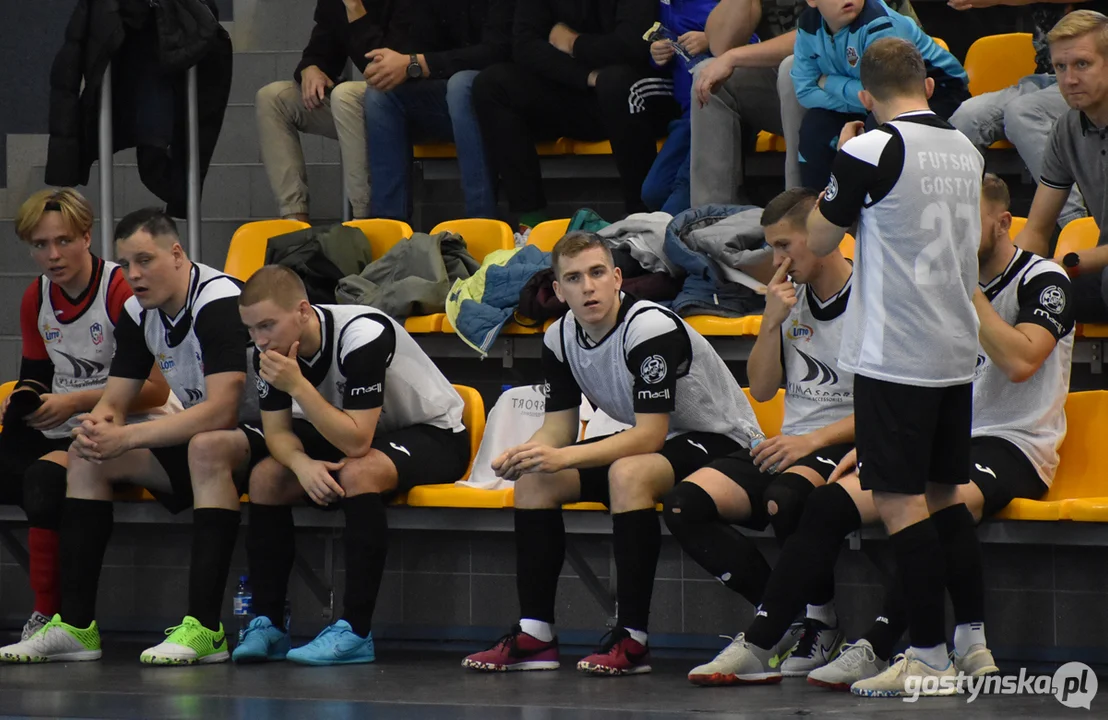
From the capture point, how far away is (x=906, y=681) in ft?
10.6

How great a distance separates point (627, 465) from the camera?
12.3 feet

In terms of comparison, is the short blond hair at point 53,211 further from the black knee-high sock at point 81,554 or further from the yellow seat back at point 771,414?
the yellow seat back at point 771,414

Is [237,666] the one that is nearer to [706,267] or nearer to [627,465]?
[627,465]

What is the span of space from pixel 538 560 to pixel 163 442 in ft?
3.71

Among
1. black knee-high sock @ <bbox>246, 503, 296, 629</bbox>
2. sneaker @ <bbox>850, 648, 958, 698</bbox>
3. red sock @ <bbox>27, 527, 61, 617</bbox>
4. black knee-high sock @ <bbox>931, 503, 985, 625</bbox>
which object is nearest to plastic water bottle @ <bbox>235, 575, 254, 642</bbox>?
black knee-high sock @ <bbox>246, 503, 296, 629</bbox>

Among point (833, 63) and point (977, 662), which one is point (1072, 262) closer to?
point (833, 63)

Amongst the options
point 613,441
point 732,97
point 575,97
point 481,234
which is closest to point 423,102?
point 575,97

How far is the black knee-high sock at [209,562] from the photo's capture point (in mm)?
4012

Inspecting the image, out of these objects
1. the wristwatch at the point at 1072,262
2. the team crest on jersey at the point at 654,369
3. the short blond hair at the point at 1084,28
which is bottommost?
the team crest on jersey at the point at 654,369

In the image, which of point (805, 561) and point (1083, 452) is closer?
point (805, 561)

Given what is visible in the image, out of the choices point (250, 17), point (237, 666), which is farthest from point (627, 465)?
point (250, 17)

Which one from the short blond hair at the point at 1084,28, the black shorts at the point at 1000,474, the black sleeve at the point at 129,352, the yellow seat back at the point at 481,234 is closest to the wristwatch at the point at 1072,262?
the short blond hair at the point at 1084,28

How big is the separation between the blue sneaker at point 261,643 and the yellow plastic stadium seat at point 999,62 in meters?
3.26

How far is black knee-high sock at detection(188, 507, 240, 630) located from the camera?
4.01 metres
